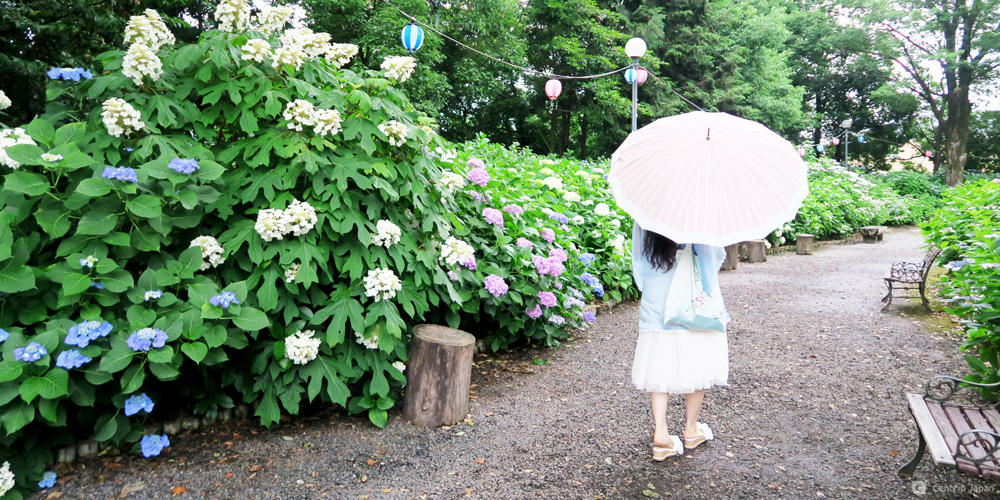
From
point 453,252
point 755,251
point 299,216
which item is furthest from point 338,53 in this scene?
point 755,251

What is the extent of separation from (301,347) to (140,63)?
1519mm

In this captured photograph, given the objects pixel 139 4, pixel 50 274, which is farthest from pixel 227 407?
pixel 139 4

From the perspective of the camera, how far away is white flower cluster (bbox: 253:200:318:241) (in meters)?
2.68

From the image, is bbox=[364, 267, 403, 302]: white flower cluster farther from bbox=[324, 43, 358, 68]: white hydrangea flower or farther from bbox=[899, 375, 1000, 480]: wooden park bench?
bbox=[899, 375, 1000, 480]: wooden park bench

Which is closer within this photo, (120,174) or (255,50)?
(120,174)

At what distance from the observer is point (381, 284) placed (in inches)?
114

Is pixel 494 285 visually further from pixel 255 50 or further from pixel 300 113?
pixel 255 50

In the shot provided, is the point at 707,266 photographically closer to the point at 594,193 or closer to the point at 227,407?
the point at 227,407

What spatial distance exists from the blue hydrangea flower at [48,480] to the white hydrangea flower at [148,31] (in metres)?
1.97

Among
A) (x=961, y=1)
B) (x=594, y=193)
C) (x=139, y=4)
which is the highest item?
(x=961, y=1)

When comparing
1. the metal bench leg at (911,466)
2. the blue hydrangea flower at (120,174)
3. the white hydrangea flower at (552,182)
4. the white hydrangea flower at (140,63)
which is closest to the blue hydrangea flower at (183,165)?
the blue hydrangea flower at (120,174)

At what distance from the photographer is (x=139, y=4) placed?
6.96 m

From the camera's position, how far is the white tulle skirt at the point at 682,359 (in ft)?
8.63

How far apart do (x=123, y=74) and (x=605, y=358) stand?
11.7 feet
